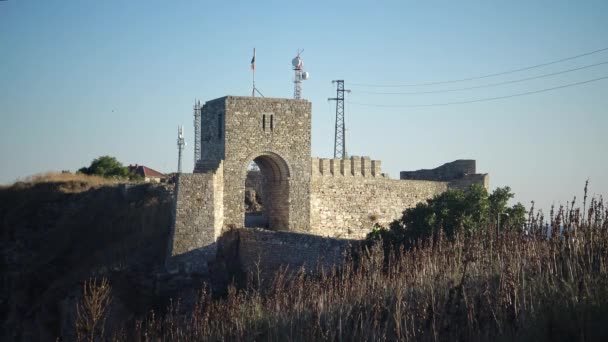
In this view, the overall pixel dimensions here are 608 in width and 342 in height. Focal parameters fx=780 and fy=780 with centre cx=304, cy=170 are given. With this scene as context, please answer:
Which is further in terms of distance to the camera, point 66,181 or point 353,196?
point 66,181

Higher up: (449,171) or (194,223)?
(449,171)

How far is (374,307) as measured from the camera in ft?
42.0

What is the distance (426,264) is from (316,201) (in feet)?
51.7

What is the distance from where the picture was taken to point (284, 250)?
25172mm

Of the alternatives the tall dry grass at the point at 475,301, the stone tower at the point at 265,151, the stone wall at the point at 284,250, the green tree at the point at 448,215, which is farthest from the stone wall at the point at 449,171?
the tall dry grass at the point at 475,301

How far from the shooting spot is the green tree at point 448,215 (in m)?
23.4

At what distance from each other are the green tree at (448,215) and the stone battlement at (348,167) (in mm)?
5806

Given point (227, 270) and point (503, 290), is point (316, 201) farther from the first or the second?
point (503, 290)

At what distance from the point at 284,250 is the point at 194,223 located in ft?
10.5

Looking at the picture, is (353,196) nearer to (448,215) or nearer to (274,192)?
(274,192)

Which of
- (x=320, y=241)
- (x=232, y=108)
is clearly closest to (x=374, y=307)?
(x=320, y=241)

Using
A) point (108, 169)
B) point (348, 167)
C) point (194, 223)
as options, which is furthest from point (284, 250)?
point (108, 169)

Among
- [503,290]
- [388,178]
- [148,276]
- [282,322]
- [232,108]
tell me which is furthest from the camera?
[388,178]

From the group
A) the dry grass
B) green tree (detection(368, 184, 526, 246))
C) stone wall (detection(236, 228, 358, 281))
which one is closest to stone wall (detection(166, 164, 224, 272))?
stone wall (detection(236, 228, 358, 281))
